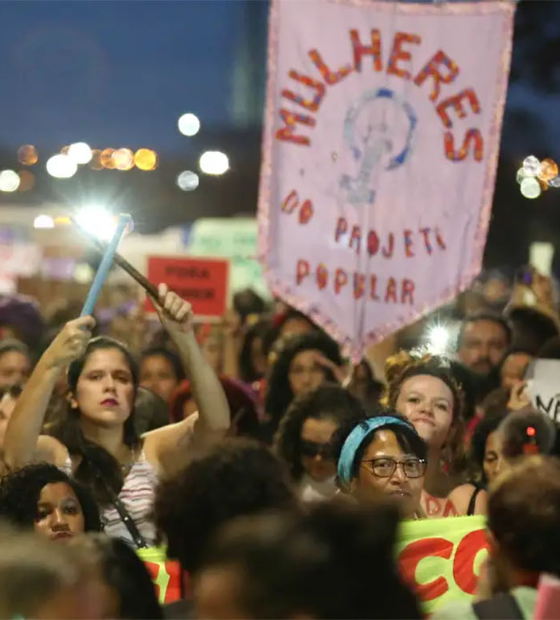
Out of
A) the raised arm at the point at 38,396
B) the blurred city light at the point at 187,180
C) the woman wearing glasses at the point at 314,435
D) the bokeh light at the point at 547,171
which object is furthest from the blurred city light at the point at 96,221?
the blurred city light at the point at 187,180

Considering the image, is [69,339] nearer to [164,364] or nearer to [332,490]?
[332,490]

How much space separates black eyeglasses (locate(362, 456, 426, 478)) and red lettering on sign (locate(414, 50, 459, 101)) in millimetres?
3183

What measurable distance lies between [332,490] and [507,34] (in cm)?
303

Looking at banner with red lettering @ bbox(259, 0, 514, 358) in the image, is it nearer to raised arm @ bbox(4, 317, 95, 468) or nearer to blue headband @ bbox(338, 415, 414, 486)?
raised arm @ bbox(4, 317, 95, 468)

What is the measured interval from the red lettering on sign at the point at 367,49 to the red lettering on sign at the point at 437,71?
23cm

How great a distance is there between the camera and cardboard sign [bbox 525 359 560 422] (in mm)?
7379

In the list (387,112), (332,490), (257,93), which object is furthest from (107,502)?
(257,93)

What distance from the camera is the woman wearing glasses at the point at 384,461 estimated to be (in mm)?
5422

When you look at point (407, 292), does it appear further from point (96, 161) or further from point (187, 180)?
point (187, 180)

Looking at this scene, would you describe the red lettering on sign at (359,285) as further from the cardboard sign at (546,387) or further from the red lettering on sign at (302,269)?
the cardboard sign at (546,387)

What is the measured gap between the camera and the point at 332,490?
21.1ft

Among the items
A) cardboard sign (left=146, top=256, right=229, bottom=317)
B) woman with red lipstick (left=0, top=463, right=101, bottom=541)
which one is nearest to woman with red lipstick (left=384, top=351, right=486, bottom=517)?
woman with red lipstick (left=0, top=463, right=101, bottom=541)

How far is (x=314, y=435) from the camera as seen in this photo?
6.55 metres

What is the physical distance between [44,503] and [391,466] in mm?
1190
